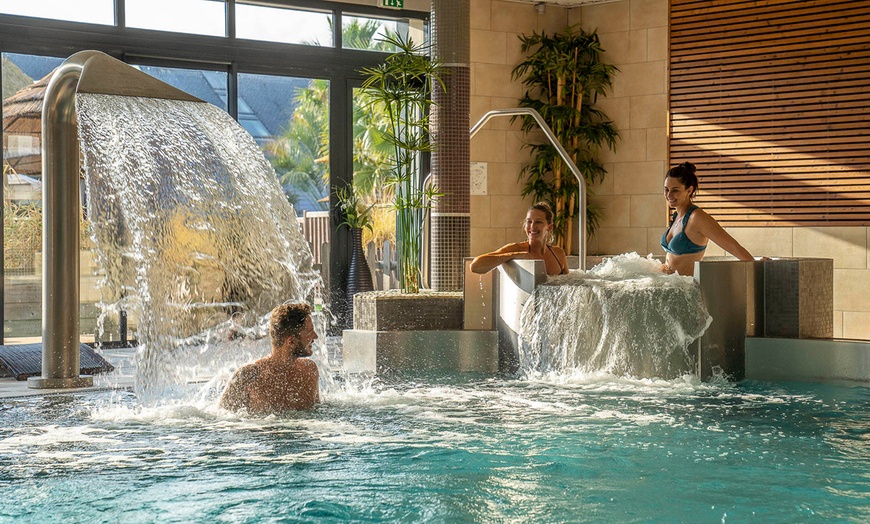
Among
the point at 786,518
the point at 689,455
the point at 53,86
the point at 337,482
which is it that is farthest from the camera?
the point at 53,86

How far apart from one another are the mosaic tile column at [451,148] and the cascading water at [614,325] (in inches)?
42.3

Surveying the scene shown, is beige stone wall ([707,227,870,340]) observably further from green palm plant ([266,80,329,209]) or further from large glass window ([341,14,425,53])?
green palm plant ([266,80,329,209])

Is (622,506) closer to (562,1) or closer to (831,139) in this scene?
(831,139)

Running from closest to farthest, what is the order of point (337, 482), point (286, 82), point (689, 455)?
point (337, 482)
point (689, 455)
point (286, 82)

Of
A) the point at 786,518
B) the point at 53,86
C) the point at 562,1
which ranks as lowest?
the point at 786,518

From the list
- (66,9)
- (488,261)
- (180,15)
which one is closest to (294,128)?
(180,15)

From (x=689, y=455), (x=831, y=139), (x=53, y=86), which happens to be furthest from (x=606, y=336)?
(x=831, y=139)

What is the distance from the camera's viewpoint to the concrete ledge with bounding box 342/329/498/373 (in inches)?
219

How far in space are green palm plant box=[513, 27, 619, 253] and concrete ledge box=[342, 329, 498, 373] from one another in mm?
2948

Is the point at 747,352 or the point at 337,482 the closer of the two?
the point at 337,482

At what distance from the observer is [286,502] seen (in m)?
2.61

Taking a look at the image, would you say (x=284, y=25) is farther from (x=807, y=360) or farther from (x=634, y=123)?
(x=807, y=360)

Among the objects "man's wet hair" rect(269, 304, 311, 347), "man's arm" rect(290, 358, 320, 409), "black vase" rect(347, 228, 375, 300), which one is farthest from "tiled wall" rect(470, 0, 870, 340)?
"man's wet hair" rect(269, 304, 311, 347)

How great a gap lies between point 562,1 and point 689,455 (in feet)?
20.1
